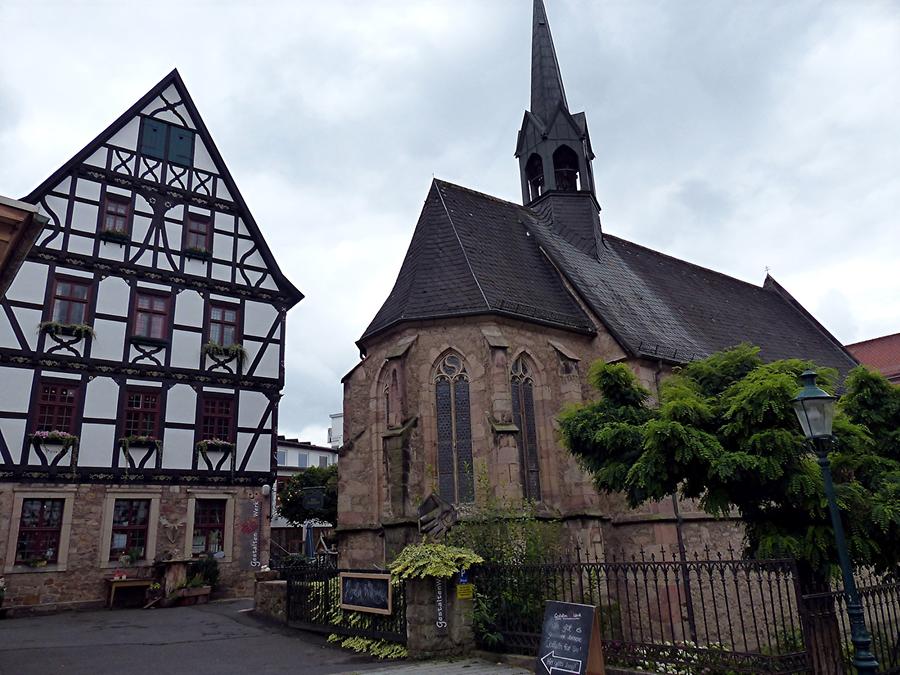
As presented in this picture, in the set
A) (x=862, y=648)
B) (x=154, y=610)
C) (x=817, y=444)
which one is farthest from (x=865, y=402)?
(x=154, y=610)

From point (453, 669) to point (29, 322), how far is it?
16012 millimetres

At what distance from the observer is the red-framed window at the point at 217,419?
21.2 metres

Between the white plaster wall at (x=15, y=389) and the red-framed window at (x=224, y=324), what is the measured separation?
522 cm

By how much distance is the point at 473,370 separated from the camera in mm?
15828

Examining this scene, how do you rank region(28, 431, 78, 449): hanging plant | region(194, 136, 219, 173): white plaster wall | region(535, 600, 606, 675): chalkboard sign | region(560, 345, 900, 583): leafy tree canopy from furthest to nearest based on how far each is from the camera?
region(194, 136, 219, 173): white plaster wall
region(28, 431, 78, 449): hanging plant
region(560, 345, 900, 583): leafy tree canopy
region(535, 600, 606, 675): chalkboard sign

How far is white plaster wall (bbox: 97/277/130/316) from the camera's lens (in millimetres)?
20250

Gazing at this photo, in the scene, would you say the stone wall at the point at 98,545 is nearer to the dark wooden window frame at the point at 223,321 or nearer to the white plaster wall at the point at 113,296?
the dark wooden window frame at the point at 223,321

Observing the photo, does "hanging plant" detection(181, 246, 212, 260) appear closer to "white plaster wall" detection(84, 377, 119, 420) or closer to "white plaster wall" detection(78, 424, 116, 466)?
"white plaster wall" detection(84, 377, 119, 420)

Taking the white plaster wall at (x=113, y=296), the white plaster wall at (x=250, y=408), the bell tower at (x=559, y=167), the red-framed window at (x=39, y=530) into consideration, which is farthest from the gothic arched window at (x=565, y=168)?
the red-framed window at (x=39, y=530)

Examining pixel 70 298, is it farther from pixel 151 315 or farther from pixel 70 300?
pixel 151 315

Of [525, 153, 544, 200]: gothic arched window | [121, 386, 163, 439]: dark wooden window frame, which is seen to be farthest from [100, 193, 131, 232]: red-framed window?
[525, 153, 544, 200]: gothic arched window

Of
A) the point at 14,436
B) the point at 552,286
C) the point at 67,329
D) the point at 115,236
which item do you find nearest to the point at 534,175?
the point at 552,286

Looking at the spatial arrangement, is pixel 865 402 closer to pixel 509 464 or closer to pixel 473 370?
pixel 509 464

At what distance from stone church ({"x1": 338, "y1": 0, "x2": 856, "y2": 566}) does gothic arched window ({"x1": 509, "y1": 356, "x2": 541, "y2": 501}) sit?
3cm
